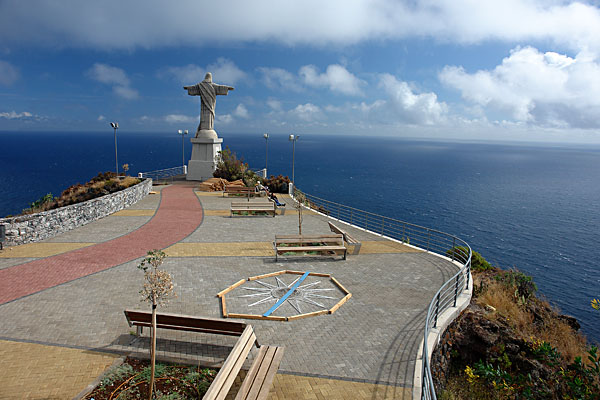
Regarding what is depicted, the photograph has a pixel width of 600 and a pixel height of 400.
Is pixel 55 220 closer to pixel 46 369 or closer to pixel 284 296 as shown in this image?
pixel 46 369

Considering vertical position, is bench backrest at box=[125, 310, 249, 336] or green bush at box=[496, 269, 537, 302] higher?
bench backrest at box=[125, 310, 249, 336]

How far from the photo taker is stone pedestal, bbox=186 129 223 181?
3194cm

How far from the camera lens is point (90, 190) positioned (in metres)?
24.6

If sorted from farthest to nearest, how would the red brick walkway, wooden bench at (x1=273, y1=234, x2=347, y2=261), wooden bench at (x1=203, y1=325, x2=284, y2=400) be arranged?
wooden bench at (x1=273, y1=234, x2=347, y2=261), the red brick walkway, wooden bench at (x1=203, y1=325, x2=284, y2=400)

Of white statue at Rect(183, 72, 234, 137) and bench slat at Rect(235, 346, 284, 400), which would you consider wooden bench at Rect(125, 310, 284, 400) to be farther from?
white statue at Rect(183, 72, 234, 137)

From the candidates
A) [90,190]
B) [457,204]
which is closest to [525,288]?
[90,190]

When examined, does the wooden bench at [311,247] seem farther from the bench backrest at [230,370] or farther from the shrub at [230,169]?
the shrub at [230,169]

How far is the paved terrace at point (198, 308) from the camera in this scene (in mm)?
6355

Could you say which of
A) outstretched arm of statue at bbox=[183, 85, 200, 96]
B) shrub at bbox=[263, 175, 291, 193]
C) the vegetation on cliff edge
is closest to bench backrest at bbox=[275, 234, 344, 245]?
the vegetation on cliff edge

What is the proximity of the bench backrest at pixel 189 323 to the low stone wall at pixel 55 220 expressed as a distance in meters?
8.86

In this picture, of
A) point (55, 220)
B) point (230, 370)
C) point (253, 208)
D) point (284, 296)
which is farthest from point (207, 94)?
point (230, 370)

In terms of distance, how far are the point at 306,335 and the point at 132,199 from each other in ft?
55.8

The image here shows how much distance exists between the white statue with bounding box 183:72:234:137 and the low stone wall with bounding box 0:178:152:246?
44.0ft

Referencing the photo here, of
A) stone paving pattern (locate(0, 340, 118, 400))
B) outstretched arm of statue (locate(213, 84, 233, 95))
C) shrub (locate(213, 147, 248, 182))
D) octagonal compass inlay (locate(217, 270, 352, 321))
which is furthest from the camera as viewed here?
outstretched arm of statue (locate(213, 84, 233, 95))
